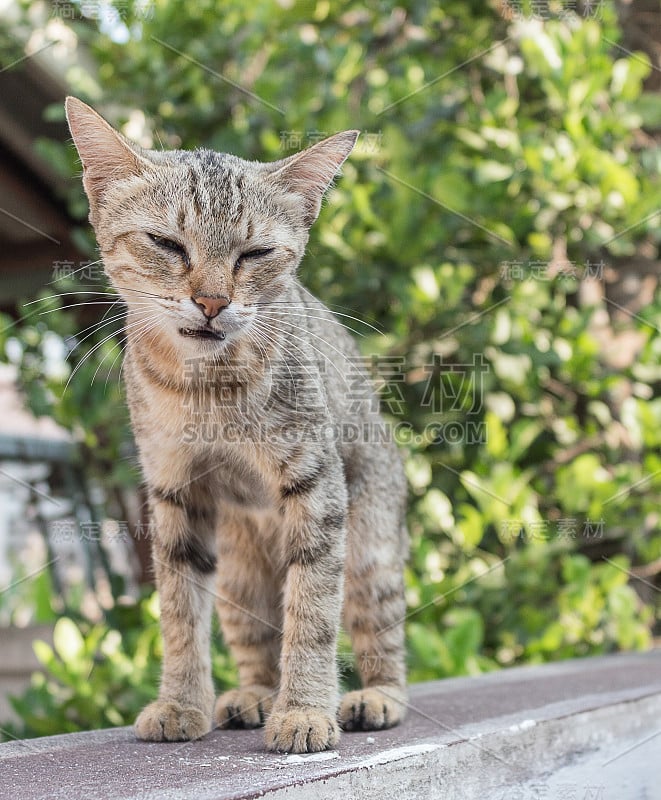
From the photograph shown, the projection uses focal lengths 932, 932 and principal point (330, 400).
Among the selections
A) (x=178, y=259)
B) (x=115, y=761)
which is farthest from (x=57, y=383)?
(x=115, y=761)

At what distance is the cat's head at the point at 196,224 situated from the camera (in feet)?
5.63

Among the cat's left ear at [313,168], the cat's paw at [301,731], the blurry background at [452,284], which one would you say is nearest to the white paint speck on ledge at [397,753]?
the cat's paw at [301,731]

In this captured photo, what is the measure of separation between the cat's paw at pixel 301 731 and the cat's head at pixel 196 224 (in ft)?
2.28

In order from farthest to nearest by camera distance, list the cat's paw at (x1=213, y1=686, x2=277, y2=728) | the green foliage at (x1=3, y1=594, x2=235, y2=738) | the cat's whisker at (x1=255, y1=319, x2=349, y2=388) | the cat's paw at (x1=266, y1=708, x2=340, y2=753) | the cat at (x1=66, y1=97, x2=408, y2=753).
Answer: the green foliage at (x1=3, y1=594, x2=235, y2=738), the cat's paw at (x1=213, y1=686, x2=277, y2=728), the cat's whisker at (x1=255, y1=319, x2=349, y2=388), the cat at (x1=66, y1=97, x2=408, y2=753), the cat's paw at (x1=266, y1=708, x2=340, y2=753)

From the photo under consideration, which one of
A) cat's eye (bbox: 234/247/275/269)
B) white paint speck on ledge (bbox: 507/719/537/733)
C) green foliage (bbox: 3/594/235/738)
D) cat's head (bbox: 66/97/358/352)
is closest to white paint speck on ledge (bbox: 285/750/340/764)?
white paint speck on ledge (bbox: 507/719/537/733)

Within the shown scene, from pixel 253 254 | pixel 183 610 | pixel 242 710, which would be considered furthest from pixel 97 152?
pixel 242 710

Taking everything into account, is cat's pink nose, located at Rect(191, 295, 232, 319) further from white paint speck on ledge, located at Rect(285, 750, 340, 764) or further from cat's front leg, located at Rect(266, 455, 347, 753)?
white paint speck on ledge, located at Rect(285, 750, 340, 764)

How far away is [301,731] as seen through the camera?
164 centimetres

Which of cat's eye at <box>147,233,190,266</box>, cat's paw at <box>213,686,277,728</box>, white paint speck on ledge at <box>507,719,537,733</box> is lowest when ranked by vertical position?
white paint speck on ledge at <box>507,719,537,733</box>

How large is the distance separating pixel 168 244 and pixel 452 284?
1.61m

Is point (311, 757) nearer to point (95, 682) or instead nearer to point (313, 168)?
point (313, 168)

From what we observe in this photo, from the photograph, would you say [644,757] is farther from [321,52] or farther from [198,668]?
[321,52]

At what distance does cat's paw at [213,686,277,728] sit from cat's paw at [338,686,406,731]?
19 cm

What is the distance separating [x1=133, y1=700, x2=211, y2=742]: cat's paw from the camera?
70.1 inches
